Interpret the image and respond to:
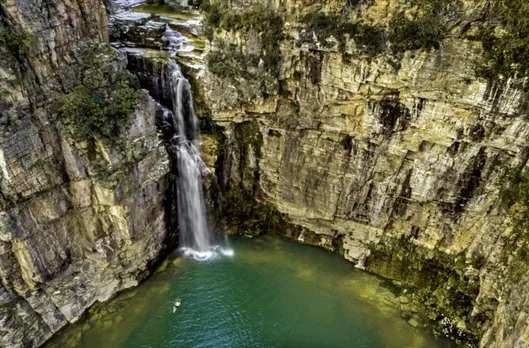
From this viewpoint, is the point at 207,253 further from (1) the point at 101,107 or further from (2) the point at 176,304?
(1) the point at 101,107

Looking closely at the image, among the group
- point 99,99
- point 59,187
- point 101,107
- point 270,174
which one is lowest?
point 270,174

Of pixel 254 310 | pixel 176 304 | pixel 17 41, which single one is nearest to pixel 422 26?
pixel 254 310

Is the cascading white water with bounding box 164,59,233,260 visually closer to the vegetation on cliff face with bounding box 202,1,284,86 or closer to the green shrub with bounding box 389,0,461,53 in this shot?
the vegetation on cliff face with bounding box 202,1,284,86

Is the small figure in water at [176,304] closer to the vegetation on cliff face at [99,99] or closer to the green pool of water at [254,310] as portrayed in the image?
the green pool of water at [254,310]

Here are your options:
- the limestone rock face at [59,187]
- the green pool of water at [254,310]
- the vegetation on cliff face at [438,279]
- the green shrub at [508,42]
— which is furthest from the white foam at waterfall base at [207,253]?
the green shrub at [508,42]

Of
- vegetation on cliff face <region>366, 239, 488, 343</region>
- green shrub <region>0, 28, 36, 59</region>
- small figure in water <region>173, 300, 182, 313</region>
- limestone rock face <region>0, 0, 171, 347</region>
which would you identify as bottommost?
small figure in water <region>173, 300, 182, 313</region>

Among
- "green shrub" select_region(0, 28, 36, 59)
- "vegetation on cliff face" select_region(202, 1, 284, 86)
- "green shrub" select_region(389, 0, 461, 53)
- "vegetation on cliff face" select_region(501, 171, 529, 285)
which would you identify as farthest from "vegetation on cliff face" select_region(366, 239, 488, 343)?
"green shrub" select_region(0, 28, 36, 59)
